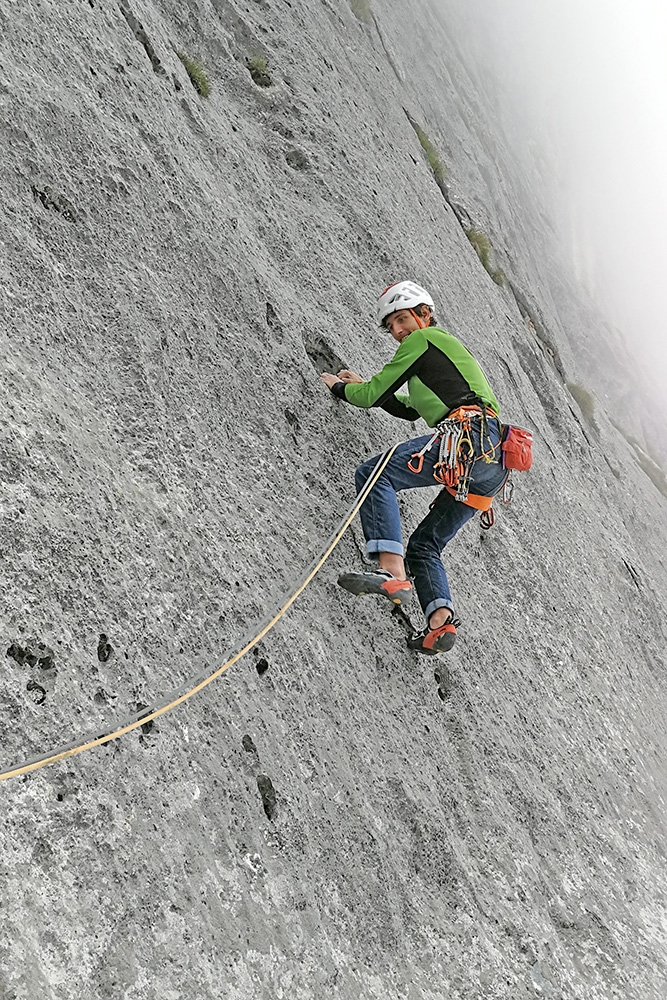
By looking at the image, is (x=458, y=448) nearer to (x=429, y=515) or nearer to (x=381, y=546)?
(x=429, y=515)

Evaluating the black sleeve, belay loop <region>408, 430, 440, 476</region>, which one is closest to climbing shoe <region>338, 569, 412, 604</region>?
belay loop <region>408, 430, 440, 476</region>

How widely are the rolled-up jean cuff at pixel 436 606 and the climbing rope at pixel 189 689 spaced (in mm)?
706

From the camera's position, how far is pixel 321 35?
908 cm

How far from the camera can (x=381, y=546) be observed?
4.89 metres

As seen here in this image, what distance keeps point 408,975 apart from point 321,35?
359 inches

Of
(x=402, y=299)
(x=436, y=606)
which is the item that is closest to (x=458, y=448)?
(x=436, y=606)

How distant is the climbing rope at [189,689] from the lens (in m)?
3.11

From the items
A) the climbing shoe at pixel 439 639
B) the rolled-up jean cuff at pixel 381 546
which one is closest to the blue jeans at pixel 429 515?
the rolled-up jean cuff at pixel 381 546

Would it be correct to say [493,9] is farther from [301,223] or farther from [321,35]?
[301,223]

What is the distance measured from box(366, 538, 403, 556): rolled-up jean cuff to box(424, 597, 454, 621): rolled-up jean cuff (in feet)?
1.31

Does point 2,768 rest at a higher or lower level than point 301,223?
lower

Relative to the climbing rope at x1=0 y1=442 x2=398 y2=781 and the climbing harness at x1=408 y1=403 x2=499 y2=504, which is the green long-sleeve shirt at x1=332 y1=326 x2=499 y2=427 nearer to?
the climbing harness at x1=408 y1=403 x2=499 y2=504

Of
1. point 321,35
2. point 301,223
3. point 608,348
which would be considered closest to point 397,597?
point 301,223

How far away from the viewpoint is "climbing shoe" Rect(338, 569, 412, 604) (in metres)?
4.62
